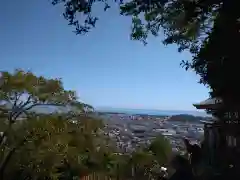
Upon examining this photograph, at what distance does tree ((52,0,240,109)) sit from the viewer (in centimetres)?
665

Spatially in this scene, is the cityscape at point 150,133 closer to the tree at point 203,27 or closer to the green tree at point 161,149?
the green tree at point 161,149

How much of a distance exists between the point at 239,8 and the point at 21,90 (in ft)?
30.0

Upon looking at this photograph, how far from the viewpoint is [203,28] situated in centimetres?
860

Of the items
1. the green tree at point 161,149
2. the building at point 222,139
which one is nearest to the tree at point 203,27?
the building at point 222,139

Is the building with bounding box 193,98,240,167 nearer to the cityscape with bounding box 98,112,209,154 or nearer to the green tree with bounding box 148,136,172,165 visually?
the green tree with bounding box 148,136,172,165

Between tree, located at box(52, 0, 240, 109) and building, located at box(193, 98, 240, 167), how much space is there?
2.08 ft

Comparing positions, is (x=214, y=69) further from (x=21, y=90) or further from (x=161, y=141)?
(x=21, y=90)

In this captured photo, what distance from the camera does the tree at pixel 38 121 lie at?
12.0 m

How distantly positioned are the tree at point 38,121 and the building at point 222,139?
4.91 meters

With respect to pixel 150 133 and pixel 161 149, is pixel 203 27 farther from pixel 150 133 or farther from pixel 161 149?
pixel 150 133

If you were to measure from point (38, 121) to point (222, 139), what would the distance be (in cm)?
612

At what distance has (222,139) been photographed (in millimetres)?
9500

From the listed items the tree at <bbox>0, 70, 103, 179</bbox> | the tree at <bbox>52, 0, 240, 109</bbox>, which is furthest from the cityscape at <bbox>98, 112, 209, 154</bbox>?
the tree at <bbox>52, 0, 240, 109</bbox>

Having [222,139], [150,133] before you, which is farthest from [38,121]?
[150,133]
